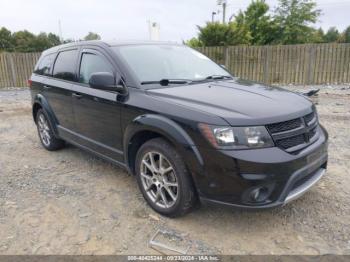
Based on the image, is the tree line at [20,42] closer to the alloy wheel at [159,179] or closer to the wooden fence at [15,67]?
the wooden fence at [15,67]

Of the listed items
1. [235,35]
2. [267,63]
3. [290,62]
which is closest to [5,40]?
[235,35]

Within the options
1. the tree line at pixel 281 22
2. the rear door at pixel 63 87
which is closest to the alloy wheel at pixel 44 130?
the rear door at pixel 63 87

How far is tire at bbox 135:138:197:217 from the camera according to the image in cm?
288

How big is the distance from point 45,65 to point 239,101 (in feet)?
12.4

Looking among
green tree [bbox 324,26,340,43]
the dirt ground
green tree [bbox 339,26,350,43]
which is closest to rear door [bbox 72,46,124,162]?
the dirt ground

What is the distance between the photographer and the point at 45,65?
532 cm

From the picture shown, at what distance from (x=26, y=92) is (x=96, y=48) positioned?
10.6m

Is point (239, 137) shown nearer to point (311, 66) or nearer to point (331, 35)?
point (311, 66)

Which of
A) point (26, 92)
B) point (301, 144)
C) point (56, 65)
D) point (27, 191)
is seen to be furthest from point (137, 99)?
point (26, 92)

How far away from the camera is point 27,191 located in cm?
393

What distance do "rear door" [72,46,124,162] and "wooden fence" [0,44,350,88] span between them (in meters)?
9.85

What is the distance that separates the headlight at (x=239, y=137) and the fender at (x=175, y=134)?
8.2 inches

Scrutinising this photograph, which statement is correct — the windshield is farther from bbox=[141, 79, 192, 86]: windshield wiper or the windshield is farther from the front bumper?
the front bumper

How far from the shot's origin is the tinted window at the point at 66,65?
4.41 metres
